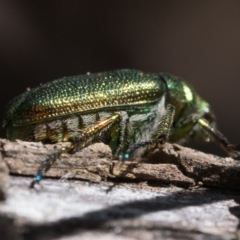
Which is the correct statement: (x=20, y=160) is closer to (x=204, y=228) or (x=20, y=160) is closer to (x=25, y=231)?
(x=25, y=231)

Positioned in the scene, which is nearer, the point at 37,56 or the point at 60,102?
the point at 60,102

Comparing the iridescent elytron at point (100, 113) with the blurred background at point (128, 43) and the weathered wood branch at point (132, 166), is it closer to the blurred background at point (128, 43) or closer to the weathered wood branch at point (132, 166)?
the weathered wood branch at point (132, 166)

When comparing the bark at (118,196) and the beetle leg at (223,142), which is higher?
the bark at (118,196)

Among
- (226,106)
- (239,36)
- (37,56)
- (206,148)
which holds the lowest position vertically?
(206,148)

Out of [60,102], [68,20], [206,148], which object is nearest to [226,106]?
[206,148]

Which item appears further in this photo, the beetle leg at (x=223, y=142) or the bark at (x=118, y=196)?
the beetle leg at (x=223, y=142)

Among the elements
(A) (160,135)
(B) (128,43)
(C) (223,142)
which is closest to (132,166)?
(A) (160,135)

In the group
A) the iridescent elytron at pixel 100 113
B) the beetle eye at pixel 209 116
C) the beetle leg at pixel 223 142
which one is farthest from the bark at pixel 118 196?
the beetle eye at pixel 209 116
